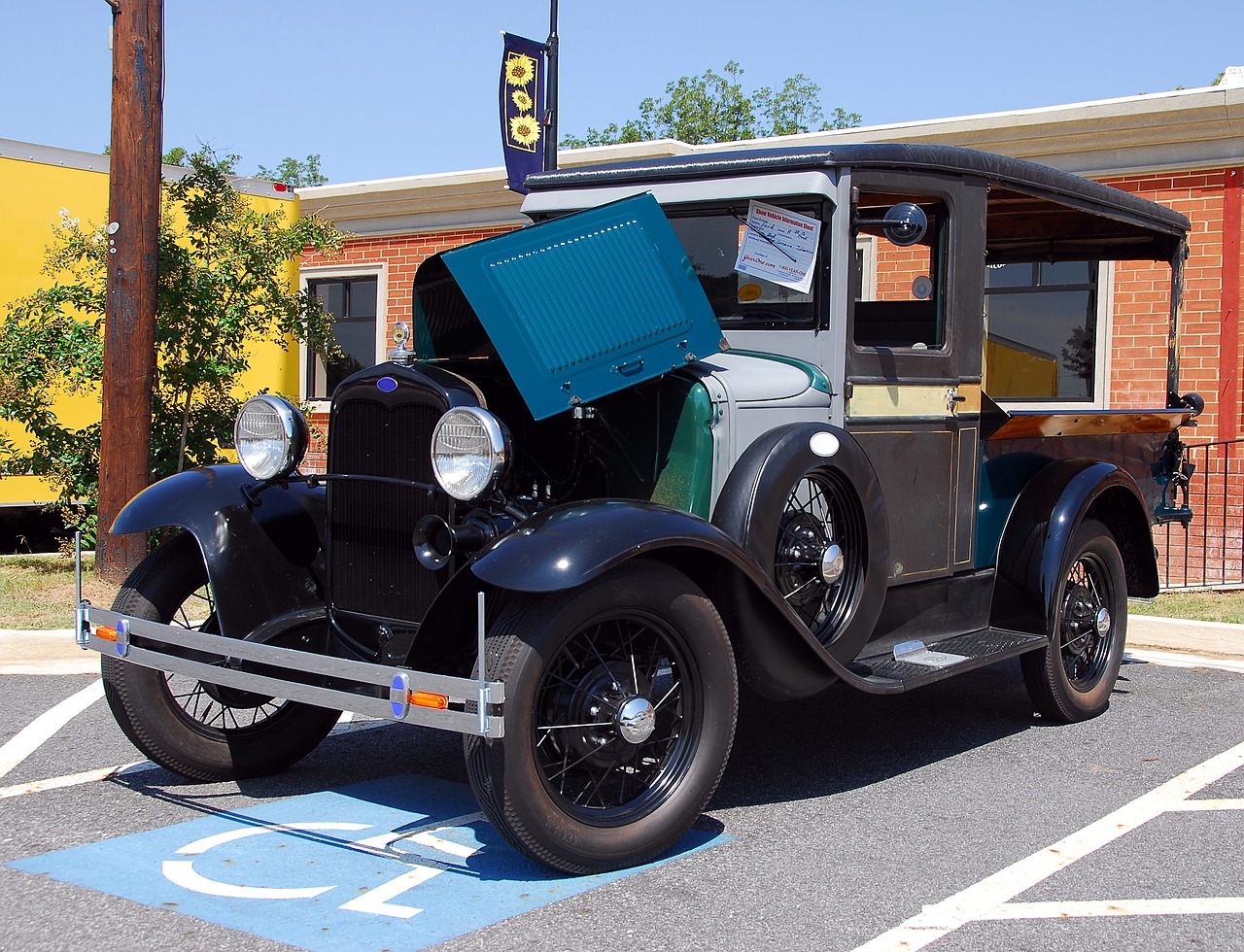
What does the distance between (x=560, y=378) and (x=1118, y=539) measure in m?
3.58

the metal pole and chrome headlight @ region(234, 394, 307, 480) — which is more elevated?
the metal pole

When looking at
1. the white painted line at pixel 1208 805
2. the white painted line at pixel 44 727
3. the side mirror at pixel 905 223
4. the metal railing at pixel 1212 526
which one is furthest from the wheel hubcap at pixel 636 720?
the metal railing at pixel 1212 526

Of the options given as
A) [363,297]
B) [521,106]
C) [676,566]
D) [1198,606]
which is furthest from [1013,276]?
[676,566]

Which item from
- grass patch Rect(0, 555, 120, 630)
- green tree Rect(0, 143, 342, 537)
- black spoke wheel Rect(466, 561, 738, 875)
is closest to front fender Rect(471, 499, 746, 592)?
black spoke wheel Rect(466, 561, 738, 875)

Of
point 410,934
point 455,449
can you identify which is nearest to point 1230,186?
point 455,449

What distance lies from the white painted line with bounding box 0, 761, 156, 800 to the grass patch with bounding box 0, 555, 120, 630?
2.65 m

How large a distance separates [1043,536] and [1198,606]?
454 centimetres

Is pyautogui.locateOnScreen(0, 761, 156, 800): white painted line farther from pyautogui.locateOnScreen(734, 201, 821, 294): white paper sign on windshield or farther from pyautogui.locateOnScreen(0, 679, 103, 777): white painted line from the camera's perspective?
pyautogui.locateOnScreen(734, 201, 821, 294): white paper sign on windshield

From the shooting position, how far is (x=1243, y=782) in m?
4.91

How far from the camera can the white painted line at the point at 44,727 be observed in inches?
198

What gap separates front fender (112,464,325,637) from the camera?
4488mm

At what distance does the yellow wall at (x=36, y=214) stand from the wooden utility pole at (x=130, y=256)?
8.19ft

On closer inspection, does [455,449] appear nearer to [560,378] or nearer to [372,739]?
[560,378]

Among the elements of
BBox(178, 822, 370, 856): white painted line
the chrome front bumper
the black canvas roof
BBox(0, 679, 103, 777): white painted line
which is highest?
the black canvas roof
